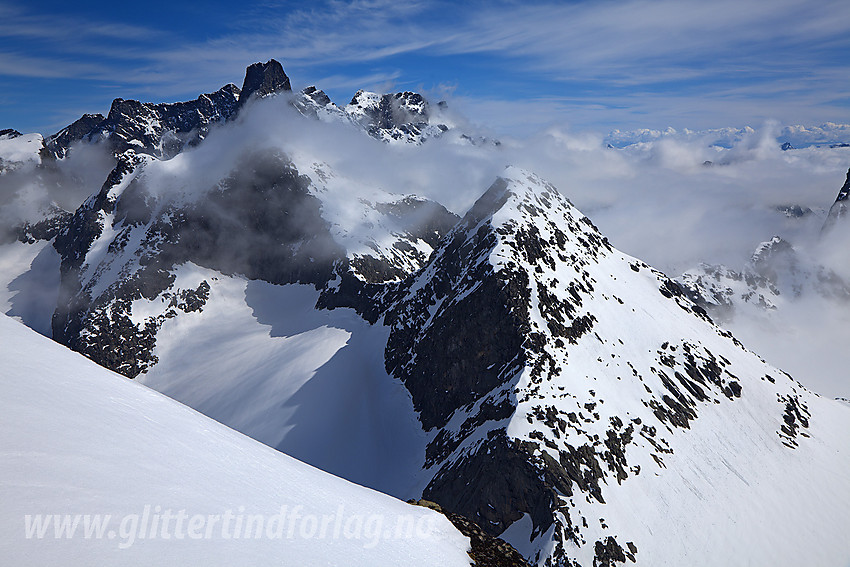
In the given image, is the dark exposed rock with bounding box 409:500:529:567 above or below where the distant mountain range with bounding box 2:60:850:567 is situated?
above

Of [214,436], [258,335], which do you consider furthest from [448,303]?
[214,436]

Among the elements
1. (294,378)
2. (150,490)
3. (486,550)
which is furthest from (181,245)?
(150,490)

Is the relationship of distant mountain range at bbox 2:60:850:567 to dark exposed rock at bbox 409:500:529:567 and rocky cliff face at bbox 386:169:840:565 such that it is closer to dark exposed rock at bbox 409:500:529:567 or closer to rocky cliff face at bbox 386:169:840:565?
dark exposed rock at bbox 409:500:529:567

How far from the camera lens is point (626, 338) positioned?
78.7 m

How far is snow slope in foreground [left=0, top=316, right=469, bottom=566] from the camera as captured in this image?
23.4ft

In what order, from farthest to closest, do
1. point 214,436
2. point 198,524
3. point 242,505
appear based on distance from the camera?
point 214,436
point 242,505
point 198,524

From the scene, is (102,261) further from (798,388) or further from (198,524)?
(798,388)

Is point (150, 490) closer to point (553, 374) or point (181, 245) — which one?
point (553, 374)

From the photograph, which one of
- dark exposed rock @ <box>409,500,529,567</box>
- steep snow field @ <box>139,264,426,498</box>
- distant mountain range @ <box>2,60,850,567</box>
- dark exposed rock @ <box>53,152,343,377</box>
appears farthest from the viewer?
dark exposed rock @ <box>53,152,343,377</box>

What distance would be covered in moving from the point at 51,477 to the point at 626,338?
3276 inches

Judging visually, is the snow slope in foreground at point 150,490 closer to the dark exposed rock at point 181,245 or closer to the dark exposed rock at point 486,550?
the dark exposed rock at point 486,550

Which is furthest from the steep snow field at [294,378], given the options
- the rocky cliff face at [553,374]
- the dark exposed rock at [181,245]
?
the rocky cliff face at [553,374]

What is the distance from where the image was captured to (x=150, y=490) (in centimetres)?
860

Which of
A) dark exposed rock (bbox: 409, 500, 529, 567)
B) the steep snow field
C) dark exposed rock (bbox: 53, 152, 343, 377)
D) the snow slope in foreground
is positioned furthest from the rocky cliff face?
dark exposed rock (bbox: 53, 152, 343, 377)
